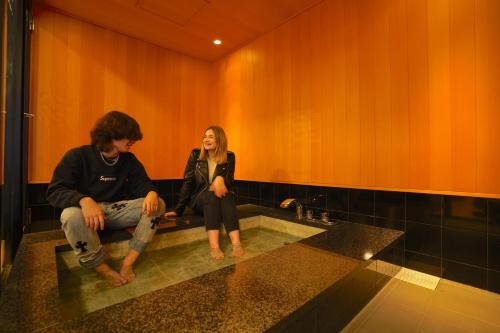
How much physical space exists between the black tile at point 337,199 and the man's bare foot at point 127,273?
1.55m

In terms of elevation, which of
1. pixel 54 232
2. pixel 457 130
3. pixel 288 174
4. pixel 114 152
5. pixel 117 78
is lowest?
pixel 54 232

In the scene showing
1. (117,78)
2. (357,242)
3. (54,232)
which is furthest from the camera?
(117,78)

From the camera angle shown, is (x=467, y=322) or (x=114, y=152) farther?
(x=114, y=152)

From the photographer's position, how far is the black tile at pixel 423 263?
1438mm

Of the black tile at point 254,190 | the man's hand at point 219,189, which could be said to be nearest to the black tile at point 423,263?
the man's hand at point 219,189

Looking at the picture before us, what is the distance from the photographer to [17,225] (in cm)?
161

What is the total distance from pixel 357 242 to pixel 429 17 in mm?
1532

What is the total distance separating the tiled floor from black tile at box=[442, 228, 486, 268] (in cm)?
16

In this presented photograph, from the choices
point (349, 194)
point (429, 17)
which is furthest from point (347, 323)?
point (429, 17)

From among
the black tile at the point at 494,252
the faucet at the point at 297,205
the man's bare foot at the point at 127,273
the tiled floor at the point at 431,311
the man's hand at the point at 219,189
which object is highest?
the man's hand at the point at 219,189

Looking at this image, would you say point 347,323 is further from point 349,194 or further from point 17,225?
point 17,225

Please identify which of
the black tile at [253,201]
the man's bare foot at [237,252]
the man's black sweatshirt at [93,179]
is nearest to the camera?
the man's black sweatshirt at [93,179]

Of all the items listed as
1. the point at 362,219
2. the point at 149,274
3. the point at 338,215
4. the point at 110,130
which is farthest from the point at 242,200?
the point at 110,130

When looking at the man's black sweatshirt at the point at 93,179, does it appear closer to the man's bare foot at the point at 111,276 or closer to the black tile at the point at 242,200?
the man's bare foot at the point at 111,276
